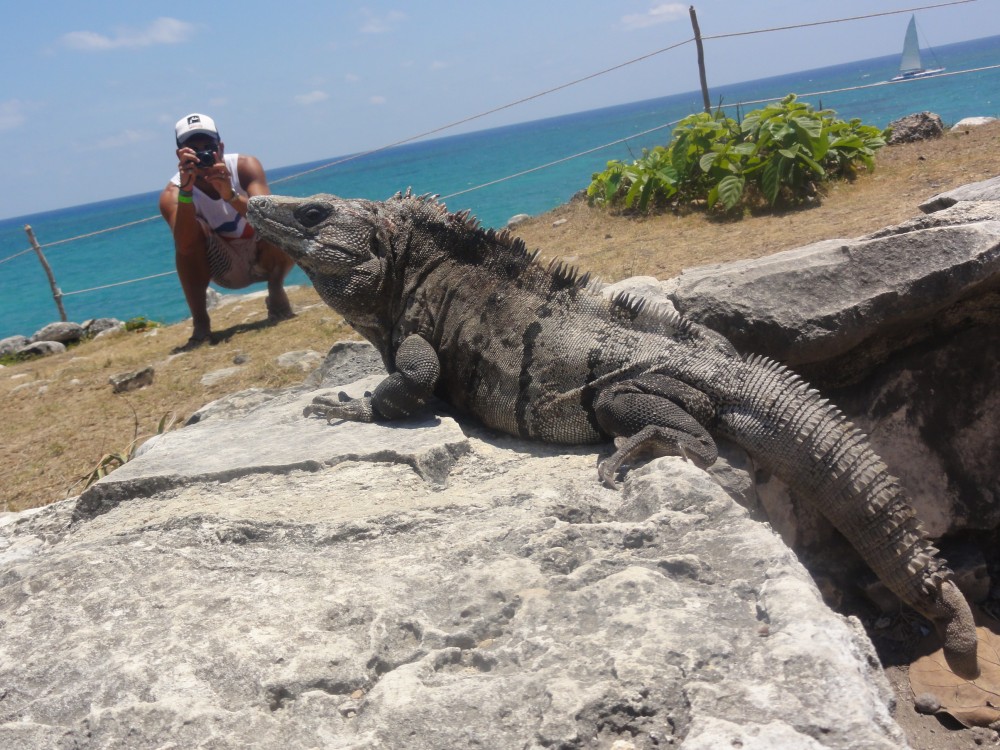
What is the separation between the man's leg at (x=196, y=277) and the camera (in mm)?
9555

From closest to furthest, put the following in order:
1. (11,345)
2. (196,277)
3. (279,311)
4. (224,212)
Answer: (224,212)
(196,277)
(279,311)
(11,345)

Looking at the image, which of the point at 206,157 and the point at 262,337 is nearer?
the point at 206,157

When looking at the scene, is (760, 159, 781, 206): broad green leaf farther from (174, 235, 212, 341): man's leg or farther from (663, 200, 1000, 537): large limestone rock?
(174, 235, 212, 341): man's leg

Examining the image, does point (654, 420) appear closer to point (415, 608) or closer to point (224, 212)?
point (415, 608)

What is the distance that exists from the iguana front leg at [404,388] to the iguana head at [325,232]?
0.53m

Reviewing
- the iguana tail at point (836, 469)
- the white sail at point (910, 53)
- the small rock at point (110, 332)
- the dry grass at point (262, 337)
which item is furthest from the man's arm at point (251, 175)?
the white sail at point (910, 53)

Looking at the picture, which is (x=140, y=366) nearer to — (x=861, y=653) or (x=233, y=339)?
(x=233, y=339)

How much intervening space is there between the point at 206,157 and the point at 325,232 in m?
5.17

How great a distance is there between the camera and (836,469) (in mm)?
3439

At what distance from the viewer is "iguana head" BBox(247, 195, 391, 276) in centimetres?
424

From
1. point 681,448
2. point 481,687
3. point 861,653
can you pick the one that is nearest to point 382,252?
point 681,448

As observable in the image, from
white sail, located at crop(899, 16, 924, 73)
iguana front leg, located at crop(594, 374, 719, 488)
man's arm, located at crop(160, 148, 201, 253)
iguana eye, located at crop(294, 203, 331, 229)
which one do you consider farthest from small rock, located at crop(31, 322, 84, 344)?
white sail, located at crop(899, 16, 924, 73)

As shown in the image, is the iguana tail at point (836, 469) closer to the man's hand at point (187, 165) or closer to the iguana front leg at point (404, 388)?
the iguana front leg at point (404, 388)

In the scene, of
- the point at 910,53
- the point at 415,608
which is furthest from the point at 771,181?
the point at 910,53
